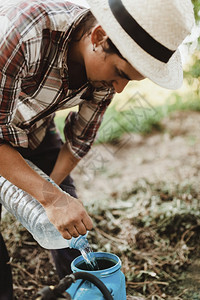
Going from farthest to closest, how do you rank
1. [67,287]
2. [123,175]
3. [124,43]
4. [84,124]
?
[123,175] < [84,124] < [124,43] < [67,287]

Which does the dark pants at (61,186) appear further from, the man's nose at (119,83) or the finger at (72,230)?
the man's nose at (119,83)

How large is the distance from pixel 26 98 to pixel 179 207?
67.5 inches

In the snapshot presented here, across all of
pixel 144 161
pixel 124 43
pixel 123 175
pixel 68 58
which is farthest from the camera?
pixel 144 161

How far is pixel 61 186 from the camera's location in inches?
82.1

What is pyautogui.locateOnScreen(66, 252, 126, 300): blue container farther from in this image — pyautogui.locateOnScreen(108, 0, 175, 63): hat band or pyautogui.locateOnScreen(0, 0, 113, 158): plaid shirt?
pyautogui.locateOnScreen(108, 0, 175, 63): hat band

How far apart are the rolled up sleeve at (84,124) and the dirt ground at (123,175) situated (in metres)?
0.95

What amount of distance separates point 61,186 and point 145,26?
3.50ft

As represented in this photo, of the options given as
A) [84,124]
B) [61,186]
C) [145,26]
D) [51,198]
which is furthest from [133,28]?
[61,186]

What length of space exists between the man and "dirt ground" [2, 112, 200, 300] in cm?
122

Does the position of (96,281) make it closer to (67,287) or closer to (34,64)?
(67,287)

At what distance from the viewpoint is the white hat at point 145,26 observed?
4.23 feet

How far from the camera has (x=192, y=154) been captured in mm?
4152

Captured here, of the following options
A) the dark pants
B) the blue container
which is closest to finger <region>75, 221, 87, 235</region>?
the blue container

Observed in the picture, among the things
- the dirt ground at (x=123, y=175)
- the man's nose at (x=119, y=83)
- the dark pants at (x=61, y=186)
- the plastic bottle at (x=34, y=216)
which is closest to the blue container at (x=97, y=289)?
the plastic bottle at (x=34, y=216)
